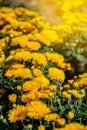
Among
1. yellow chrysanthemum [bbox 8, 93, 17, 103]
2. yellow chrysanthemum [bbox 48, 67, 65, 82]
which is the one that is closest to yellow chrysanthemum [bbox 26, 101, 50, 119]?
yellow chrysanthemum [bbox 8, 93, 17, 103]

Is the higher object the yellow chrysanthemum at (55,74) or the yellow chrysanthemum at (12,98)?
the yellow chrysanthemum at (55,74)

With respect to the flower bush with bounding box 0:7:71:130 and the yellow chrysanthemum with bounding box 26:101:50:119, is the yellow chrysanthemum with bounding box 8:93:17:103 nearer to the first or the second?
the flower bush with bounding box 0:7:71:130

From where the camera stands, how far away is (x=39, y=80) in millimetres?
4289

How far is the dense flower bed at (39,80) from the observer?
3910 mm

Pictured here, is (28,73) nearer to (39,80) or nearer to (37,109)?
(39,80)

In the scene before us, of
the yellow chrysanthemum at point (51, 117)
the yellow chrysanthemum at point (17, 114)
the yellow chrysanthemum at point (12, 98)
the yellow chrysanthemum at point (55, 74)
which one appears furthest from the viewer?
the yellow chrysanthemum at point (55, 74)

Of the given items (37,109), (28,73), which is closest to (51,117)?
(37,109)

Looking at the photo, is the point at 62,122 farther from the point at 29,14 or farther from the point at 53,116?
the point at 29,14

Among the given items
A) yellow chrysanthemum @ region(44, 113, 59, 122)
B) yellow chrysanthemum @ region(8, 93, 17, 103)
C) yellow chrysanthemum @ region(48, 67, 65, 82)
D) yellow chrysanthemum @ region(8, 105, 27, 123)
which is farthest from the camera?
yellow chrysanthemum @ region(48, 67, 65, 82)

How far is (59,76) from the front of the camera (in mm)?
4523

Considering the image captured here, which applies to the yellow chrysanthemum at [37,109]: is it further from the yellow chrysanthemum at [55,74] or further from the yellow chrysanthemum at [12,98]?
the yellow chrysanthemum at [55,74]

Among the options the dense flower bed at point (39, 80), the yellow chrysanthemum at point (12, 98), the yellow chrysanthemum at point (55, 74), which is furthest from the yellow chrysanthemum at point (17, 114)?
the yellow chrysanthemum at point (55, 74)

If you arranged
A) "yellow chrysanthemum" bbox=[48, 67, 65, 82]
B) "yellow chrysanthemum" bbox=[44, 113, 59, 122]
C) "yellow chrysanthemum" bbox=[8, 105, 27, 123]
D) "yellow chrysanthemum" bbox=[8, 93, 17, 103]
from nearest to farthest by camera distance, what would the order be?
"yellow chrysanthemum" bbox=[44, 113, 59, 122] → "yellow chrysanthemum" bbox=[8, 105, 27, 123] → "yellow chrysanthemum" bbox=[8, 93, 17, 103] → "yellow chrysanthemum" bbox=[48, 67, 65, 82]

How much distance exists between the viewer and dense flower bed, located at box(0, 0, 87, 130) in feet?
12.8
